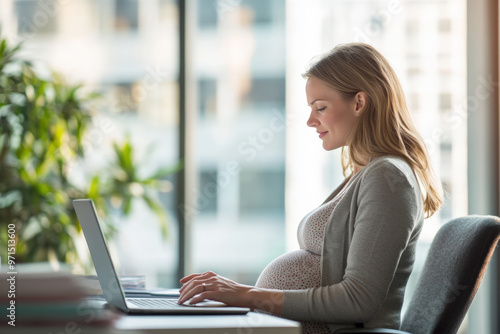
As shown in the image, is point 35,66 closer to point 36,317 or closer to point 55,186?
point 55,186

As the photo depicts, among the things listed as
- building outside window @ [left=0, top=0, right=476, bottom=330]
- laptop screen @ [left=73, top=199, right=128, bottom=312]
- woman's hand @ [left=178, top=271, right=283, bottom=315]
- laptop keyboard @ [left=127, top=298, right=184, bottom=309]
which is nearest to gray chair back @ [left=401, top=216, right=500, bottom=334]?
woman's hand @ [left=178, top=271, right=283, bottom=315]

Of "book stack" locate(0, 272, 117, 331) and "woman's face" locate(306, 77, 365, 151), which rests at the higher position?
"woman's face" locate(306, 77, 365, 151)

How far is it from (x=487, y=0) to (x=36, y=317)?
292 centimetres

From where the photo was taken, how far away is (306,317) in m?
1.33

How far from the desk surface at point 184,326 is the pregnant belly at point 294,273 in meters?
0.37

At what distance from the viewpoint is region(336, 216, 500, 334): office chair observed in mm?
1350

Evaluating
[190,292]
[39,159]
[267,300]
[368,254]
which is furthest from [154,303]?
[39,159]

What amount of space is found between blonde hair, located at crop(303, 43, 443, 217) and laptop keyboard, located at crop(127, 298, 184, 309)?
632mm

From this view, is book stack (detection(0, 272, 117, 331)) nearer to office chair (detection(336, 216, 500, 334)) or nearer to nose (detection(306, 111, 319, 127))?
office chair (detection(336, 216, 500, 334))

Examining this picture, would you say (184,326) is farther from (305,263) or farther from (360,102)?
(360,102)

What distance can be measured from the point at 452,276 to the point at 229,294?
54 cm

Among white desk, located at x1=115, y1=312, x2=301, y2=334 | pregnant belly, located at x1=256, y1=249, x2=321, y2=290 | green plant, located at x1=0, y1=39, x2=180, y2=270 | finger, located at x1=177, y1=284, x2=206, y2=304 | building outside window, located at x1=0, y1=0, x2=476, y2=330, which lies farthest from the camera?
building outside window, located at x1=0, y1=0, x2=476, y2=330

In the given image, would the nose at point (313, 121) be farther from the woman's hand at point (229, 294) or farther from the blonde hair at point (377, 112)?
the woman's hand at point (229, 294)

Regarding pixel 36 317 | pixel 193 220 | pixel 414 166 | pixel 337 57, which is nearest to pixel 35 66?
pixel 193 220
